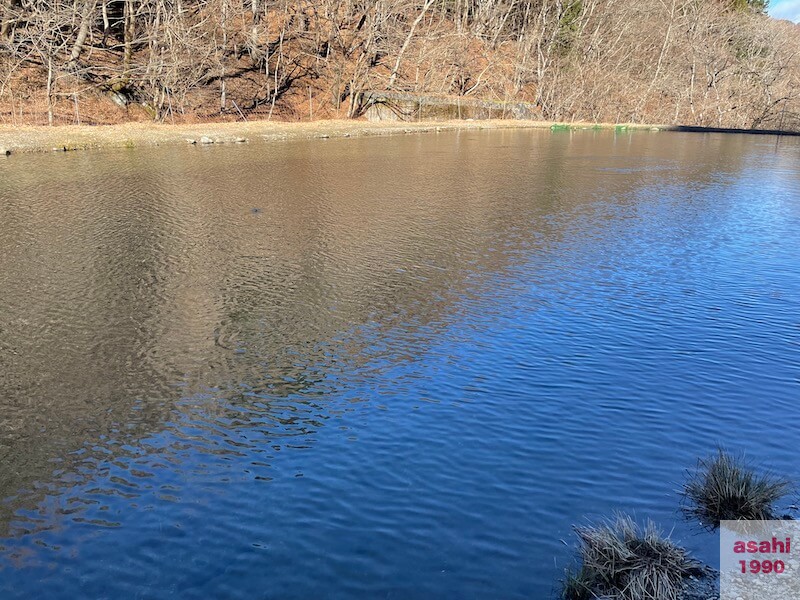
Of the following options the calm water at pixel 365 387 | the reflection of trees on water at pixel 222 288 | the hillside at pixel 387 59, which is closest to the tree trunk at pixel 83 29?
the hillside at pixel 387 59

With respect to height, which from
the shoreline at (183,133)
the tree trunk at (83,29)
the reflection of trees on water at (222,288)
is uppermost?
the tree trunk at (83,29)

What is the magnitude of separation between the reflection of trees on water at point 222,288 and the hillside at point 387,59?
18750mm

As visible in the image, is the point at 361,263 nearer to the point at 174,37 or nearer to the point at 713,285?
the point at 713,285

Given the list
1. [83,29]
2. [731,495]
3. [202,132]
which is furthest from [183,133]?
[731,495]

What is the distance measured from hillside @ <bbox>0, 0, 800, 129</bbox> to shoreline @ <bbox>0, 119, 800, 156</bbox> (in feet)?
13.0

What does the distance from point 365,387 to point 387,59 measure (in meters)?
58.5

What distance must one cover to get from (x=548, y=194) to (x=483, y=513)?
18117 millimetres

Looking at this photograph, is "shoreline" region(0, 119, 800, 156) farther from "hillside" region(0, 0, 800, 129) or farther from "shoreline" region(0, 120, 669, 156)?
"hillside" region(0, 0, 800, 129)

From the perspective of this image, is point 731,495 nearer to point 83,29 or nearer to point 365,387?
point 365,387

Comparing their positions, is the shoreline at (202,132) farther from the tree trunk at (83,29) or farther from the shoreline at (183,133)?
the tree trunk at (83,29)

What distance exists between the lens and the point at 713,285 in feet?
42.7

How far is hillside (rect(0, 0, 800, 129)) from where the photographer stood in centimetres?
4278

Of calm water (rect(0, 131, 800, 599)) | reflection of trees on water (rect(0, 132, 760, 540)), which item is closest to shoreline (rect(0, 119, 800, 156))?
reflection of trees on water (rect(0, 132, 760, 540))

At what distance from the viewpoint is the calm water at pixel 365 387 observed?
5.73 m
